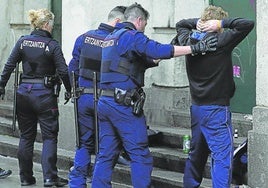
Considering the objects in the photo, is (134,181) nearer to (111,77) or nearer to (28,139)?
(111,77)

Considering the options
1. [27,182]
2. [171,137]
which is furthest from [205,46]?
[27,182]

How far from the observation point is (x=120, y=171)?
9.40m

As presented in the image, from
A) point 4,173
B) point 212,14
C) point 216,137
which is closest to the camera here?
point 216,137

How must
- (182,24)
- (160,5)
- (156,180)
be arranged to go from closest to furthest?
(182,24), (156,180), (160,5)

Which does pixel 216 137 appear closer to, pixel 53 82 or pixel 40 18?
pixel 53 82

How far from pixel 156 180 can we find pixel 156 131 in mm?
1238

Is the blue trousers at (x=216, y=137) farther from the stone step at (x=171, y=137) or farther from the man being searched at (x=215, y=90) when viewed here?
the stone step at (x=171, y=137)

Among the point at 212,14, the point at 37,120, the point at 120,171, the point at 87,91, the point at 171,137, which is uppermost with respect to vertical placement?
the point at 212,14

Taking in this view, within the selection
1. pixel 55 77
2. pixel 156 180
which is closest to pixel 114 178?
pixel 156 180

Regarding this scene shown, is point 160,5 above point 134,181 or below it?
above

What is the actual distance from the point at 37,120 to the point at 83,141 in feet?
3.36

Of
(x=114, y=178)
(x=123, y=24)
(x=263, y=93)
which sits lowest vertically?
(x=114, y=178)

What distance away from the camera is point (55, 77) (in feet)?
30.1

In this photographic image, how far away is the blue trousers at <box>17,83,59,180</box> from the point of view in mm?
9125
